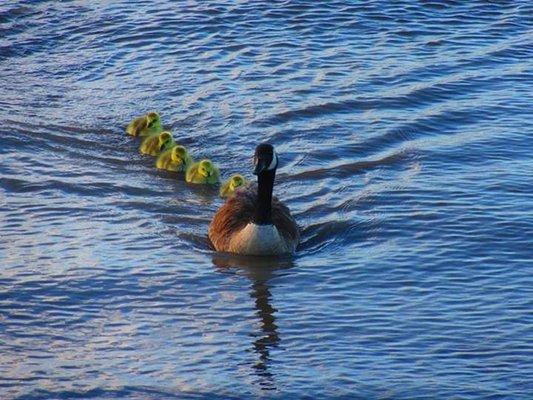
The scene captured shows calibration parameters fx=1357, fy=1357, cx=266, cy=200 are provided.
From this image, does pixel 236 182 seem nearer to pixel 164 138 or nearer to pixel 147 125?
pixel 164 138

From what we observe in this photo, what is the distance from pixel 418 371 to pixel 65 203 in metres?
5.05

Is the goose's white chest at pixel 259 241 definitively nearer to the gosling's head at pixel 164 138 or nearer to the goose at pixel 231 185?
the goose at pixel 231 185

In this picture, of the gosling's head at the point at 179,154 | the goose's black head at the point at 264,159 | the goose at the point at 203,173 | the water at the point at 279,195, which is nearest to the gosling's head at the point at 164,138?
the water at the point at 279,195

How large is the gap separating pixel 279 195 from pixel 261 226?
5.65 feet

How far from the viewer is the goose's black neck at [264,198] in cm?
1258

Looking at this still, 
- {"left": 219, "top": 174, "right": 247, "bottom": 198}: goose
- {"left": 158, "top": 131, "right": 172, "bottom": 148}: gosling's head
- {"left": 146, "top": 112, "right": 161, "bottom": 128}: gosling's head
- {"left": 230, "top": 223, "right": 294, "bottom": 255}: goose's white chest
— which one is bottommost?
{"left": 230, "top": 223, "right": 294, "bottom": 255}: goose's white chest

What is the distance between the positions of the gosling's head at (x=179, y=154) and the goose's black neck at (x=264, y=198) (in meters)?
2.19

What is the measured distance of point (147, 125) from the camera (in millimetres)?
15883

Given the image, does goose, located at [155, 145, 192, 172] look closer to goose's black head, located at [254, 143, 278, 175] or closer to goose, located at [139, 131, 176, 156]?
goose, located at [139, 131, 176, 156]

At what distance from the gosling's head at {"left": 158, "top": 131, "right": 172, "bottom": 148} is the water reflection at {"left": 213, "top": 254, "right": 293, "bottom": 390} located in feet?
10.2

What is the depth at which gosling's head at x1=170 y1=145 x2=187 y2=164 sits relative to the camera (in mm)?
14824

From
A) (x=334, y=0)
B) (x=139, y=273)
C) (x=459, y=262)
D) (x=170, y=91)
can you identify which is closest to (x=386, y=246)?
(x=459, y=262)

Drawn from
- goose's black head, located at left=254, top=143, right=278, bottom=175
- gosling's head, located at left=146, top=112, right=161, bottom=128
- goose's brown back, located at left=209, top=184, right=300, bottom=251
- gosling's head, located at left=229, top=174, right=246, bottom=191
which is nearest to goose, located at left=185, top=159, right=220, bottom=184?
gosling's head, located at left=229, top=174, right=246, bottom=191

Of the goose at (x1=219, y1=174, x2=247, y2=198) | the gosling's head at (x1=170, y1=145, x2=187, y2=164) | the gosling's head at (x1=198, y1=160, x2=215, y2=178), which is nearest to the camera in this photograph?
the goose at (x1=219, y1=174, x2=247, y2=198)
